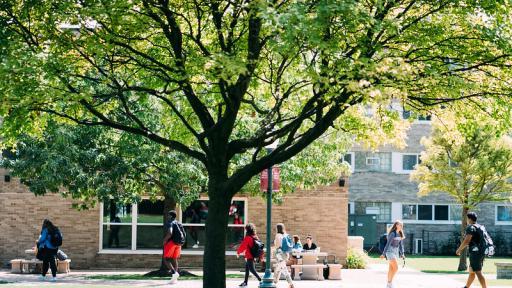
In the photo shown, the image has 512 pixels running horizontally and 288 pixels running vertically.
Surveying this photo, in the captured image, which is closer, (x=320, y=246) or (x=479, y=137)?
(x=320, y=246)

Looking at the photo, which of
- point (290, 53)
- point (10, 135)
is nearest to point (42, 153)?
point (10, 135)

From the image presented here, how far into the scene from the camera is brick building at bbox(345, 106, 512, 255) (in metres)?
47.2

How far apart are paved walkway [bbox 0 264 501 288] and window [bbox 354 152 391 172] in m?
19.4

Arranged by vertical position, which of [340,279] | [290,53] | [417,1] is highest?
[417,1]

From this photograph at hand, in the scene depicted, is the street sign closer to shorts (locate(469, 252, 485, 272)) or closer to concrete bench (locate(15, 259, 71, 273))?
shorts (locate(469, 252, 485, 272))

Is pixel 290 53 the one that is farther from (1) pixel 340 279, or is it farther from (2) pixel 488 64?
(1) pixel 340 279

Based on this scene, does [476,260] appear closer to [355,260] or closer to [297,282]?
[297,282]

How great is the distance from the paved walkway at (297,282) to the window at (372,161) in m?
19.4

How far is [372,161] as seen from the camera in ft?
156

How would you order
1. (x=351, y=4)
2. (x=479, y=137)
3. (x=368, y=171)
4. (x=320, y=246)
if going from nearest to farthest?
1. (x=351, y=4)
2. (x=320, y=246)
3. (x=479, y=137)
4. (x=368, y=171)

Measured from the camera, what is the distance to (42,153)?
24.3 meters

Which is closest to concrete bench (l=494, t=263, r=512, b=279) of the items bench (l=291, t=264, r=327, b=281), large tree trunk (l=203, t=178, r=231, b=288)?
bench (l=291, t=264, r=327, b=281)

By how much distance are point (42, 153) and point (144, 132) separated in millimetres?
9113

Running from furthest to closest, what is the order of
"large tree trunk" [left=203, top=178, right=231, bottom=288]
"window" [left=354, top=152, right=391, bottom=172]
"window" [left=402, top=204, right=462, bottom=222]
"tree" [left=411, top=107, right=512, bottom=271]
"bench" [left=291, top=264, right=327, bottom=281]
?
"window" [left=402, top=204, right=462, bottom=222]
"window" [left=354, top=152, right=391, bottom=172]
"tree" [left=411, top=107, right=512, bottom=271]
"bench" [left=291, top=264, right=327, bottom=281]
"large tree trunk" [left=203, top=178, right=231, bottom=288]
